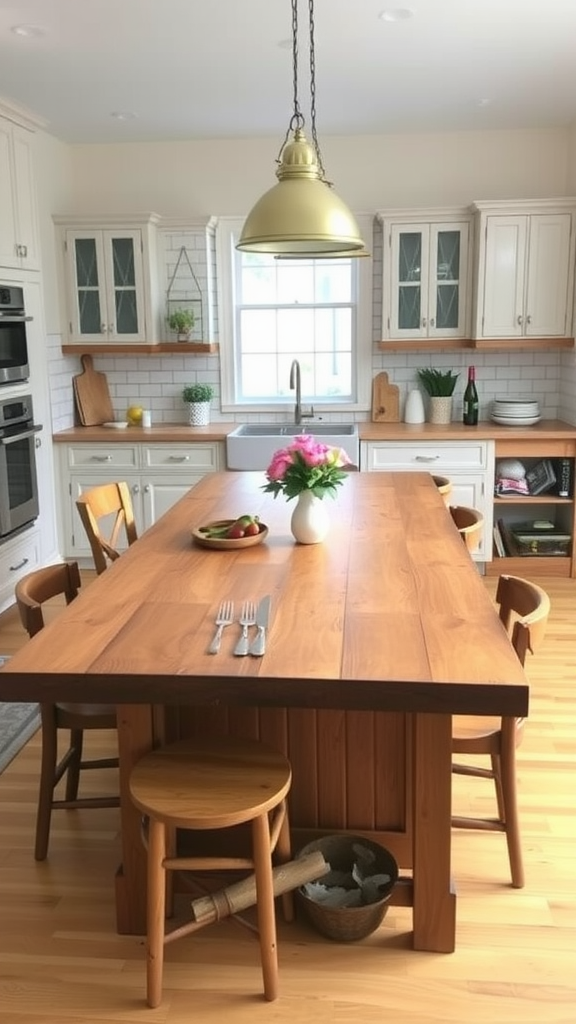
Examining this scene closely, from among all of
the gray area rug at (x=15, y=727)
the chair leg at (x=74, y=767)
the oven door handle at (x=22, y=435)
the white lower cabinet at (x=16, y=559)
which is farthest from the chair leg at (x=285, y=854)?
the oven door handle at (x=22, y=435)

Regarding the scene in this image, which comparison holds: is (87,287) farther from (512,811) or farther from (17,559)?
(512,811)

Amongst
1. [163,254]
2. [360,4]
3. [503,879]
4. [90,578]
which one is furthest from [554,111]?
[503,879]

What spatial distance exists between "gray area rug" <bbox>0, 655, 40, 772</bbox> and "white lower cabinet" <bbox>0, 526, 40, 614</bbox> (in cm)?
103

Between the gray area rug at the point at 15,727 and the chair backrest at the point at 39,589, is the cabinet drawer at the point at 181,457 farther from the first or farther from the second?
the chair backrest at the point at 39,589

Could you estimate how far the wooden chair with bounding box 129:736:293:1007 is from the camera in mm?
1890

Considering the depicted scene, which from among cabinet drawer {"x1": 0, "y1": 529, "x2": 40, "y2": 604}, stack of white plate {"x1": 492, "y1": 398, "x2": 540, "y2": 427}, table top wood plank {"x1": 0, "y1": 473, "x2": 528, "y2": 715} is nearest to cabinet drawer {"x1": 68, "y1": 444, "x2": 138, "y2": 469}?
cabinet drawer {"x1": 0, "y1": 529, "x2": 40, "y2": 604}

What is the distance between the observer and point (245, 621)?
2104 millimetres

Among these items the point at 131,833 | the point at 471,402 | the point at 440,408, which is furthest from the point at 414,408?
the point at 131,833

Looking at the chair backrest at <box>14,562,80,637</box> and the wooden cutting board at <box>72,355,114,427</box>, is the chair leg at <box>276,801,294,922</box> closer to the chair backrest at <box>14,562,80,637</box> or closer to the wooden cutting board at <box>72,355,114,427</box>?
the chair backrest at <box>14,562,80,637</box>

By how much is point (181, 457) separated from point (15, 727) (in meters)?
2.32

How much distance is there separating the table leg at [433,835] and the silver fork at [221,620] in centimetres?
51

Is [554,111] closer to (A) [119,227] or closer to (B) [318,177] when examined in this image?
(A) [119,227]

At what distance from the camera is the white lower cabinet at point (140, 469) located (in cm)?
541

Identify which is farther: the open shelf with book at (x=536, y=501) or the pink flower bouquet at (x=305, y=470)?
the open shelf with book at (x=536, y=501)
